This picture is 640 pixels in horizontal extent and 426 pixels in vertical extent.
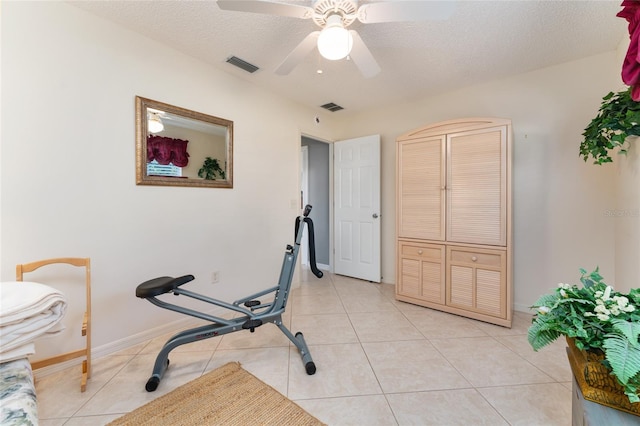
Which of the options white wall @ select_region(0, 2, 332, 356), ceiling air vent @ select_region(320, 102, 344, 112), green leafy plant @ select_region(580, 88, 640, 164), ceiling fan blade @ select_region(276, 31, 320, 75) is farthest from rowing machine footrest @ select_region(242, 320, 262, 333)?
ceiling air vent @ select_region(320, 102, 344, 112)

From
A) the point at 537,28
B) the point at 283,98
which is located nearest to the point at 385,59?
the point at 537,28

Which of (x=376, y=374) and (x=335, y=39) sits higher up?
(x=335, y=39)

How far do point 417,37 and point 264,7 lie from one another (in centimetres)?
128

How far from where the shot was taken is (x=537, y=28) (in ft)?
6.20

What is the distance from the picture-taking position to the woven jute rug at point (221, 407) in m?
1.28

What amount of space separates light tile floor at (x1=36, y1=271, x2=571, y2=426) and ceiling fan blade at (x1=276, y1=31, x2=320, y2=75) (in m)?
2.12

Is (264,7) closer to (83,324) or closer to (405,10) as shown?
(405,10)

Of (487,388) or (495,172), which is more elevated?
(495,172)

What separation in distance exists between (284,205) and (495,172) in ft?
7.28

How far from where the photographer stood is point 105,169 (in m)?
1.85

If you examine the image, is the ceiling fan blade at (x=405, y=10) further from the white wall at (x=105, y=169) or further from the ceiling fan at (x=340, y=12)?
the white wall at (x=105, y=169)

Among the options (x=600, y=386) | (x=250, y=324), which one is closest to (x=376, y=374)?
(x=250, y=324)

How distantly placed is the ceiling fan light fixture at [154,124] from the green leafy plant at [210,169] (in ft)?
1.46

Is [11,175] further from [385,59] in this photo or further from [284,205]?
[385,59]
